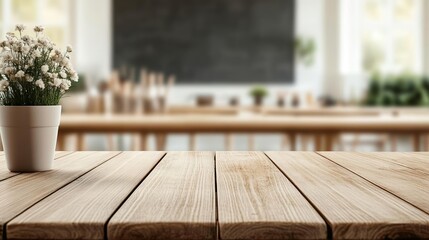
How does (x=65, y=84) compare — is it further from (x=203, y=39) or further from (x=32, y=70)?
(x=203, y=39)

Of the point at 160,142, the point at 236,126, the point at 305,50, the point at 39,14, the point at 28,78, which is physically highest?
the point at 39,14

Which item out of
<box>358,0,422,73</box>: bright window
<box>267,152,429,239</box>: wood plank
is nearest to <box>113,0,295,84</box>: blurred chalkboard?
<box>358,0,422,73</box>: bright window

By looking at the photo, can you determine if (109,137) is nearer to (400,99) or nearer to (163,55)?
(163,55)

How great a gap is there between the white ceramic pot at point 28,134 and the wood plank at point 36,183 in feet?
0.09

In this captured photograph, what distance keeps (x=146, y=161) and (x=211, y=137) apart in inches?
265

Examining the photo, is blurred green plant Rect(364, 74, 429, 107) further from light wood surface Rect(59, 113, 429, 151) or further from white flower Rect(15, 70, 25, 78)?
white flower Rect(15, 70, 25, 78)

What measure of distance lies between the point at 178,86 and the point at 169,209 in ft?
26.3

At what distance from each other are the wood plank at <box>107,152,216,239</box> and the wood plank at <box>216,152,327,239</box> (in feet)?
0.06

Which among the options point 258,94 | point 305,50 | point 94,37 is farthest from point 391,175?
point 94,37

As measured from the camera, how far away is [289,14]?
28.3ft

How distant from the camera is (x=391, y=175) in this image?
1023 mm

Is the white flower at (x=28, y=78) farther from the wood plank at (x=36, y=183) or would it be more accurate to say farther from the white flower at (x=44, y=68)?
the wood plank at (x=36, y=183)

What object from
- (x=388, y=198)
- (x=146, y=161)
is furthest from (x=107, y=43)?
(x=388, y=198)

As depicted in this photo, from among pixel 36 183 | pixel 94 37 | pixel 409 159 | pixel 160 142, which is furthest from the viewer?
pixel 94 37
